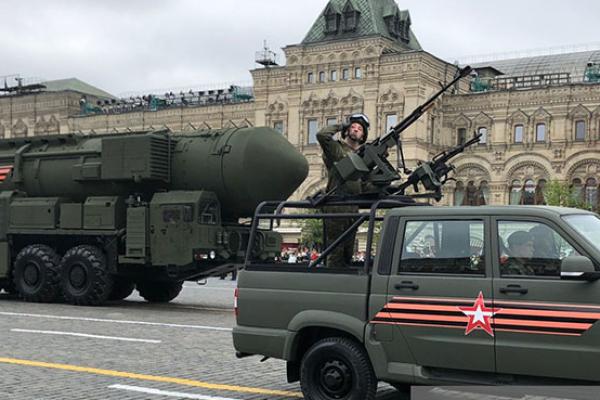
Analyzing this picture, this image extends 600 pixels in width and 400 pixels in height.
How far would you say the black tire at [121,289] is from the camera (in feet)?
66.5

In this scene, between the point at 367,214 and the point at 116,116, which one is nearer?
the point at 367,214

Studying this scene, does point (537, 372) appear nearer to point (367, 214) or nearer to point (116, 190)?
point (367, 214)

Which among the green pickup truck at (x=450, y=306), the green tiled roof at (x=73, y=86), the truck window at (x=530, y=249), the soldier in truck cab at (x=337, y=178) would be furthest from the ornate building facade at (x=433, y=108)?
the truck window at (x=530, y=249)

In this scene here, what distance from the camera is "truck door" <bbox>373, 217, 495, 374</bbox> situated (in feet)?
22.8

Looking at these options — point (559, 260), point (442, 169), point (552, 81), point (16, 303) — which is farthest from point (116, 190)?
point (552, 81)

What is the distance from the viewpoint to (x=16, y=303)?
786 inches

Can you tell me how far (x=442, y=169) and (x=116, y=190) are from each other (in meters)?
11.4

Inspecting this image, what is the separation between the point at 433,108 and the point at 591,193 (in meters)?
12.4

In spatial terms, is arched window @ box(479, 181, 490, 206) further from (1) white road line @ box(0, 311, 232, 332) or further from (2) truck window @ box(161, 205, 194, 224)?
(1) white road line @ box(0, 311, 232, 332)

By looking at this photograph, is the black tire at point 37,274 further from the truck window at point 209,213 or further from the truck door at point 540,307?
the truck door at point 540,307

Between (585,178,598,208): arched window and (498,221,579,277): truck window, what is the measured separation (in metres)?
52.9

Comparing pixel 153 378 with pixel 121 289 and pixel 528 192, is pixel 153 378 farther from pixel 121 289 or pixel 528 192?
pixel 528 192

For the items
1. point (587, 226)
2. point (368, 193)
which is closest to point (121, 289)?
point (368, 193)

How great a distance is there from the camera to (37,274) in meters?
20.0
